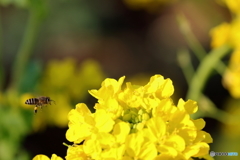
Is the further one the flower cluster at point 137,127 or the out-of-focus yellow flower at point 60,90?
the out-of-focus yellow flower at point 60,90

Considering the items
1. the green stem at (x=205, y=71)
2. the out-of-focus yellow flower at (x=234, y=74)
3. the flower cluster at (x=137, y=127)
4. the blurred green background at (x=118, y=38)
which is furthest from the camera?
the blurred green background at (x=118, y=38)

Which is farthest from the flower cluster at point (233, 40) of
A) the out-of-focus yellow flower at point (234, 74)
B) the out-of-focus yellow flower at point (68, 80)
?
the out-of-focus yellow flower at point (68, 80)

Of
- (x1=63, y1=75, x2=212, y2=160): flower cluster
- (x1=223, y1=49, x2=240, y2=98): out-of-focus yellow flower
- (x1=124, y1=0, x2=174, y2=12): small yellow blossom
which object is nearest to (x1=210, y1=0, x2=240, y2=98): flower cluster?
(x1=223, y1=49, x2=240, y2=98): out-of-focus yellow flower

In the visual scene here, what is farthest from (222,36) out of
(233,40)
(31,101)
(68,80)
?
(31,101)

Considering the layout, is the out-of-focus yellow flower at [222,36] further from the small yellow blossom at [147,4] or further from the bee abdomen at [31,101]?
the small yellow blossom at [147,4]

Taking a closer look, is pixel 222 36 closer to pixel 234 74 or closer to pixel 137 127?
pixel 234 74

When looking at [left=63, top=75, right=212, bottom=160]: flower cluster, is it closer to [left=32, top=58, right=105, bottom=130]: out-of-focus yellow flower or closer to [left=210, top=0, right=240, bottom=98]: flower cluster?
[left=210, top=0, right=240, bottom=98]: flower cluster

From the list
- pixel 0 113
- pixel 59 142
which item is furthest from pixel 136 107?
pixel 59 142

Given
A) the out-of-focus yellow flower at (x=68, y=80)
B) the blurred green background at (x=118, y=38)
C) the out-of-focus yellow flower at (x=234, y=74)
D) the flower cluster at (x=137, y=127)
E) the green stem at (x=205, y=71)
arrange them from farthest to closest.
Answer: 1. the blurred green background at (x=118, y=38)
2. the out-of-focus yellow flower at (x=68, y=80)
3. the green stem at (x=205, y=71)
4. the out-of-focus yellow flower at (x=234, y=74)
5. the flower cluster at (x=137, y=127)
